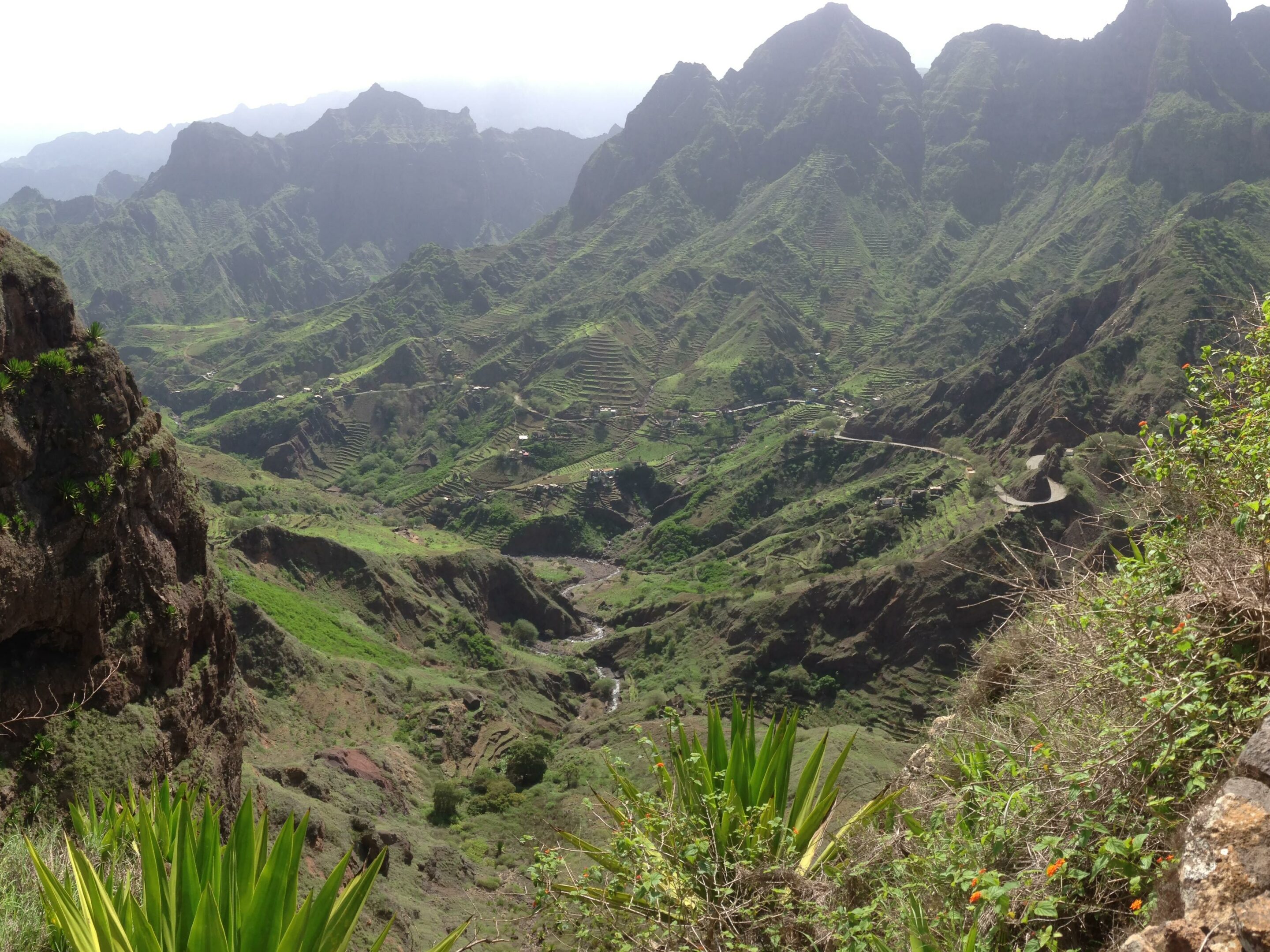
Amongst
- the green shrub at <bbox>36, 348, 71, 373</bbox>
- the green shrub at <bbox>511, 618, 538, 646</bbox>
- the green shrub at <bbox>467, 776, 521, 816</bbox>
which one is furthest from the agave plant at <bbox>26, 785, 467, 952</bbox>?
the green shrub at <bbox>511, 618, 538, 646</bbox>

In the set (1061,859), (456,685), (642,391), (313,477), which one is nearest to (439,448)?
(313,477)

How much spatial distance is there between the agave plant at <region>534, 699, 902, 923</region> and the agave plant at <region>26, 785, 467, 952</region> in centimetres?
173

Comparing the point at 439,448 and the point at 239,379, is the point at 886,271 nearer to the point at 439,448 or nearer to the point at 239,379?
the point at 439,448

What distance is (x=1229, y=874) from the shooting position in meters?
4.43

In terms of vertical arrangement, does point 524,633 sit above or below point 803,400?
below

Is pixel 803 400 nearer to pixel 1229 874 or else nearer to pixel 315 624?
pixel 315 624

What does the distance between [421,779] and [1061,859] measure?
40347 millimetres

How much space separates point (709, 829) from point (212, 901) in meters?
3.87

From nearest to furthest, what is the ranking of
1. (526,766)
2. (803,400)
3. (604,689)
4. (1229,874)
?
(1229,874)
(526,766)
(604,689)
(803,400)

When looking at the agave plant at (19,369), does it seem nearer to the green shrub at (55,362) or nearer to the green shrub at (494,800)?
the green shrub at (55,362)

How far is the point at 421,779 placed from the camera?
1630 inches

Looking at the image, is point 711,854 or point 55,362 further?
point 55,362

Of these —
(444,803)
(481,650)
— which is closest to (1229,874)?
(444,803)

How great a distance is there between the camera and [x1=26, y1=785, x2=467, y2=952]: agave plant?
5.21 metres
